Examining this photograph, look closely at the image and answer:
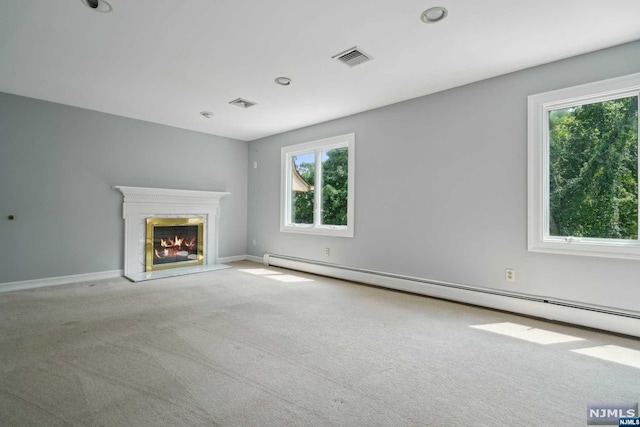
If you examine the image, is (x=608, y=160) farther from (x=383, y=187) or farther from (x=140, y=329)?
(x=140, y=329)

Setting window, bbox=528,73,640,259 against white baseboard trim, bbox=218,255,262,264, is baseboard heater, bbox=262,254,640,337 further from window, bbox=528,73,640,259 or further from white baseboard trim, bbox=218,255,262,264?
white baseboard trim, bbox=218,255,262,264

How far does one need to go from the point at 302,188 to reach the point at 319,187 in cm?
47

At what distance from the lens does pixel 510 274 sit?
10.7ft

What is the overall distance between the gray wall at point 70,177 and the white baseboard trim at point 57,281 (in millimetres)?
63

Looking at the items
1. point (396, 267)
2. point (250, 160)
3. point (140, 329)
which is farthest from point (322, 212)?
point (140, 329)

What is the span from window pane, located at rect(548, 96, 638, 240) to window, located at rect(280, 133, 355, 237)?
248 cm

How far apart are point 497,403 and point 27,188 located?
5.61 m

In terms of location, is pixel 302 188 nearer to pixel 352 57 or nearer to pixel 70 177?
pixel 352 57

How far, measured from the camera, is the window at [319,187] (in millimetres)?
4883

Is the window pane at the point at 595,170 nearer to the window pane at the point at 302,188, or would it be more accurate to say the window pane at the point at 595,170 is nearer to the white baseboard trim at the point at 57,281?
the window pane at the point at 302,188

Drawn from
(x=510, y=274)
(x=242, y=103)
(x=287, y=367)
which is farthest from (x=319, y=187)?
(x=287, y=367)

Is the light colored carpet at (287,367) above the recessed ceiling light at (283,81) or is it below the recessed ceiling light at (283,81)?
below

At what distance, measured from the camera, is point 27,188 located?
13.5 feet

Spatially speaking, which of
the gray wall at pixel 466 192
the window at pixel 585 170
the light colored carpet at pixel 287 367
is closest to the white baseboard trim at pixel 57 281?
the light colored carpet at pixel 287 367
